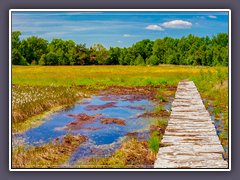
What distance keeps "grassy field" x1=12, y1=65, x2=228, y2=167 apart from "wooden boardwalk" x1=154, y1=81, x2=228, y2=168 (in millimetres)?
231

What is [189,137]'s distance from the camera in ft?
31.8

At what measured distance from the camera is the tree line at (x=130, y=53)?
9.81 metres

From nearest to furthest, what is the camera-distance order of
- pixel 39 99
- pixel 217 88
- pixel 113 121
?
pixel 113 121 → pixel 217 88 → pixel 39 99

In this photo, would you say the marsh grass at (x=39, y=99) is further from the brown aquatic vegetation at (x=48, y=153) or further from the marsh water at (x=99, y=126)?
the brown aquatic vegetation at (x=48, y=153)

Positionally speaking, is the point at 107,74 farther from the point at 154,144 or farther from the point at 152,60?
the point at 154,144

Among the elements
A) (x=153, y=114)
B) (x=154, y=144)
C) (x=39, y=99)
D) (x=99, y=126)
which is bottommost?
(x=154, y=144)

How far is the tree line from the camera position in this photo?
32.2ft

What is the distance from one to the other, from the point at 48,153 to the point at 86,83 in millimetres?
1457

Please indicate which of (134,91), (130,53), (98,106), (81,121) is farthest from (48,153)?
(130,53)

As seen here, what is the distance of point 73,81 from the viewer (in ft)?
33.3

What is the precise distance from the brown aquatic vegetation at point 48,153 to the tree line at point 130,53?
132 centimetres

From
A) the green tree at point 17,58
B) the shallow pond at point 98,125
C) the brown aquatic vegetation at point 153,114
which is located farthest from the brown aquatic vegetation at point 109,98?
the green tree at point 17,58

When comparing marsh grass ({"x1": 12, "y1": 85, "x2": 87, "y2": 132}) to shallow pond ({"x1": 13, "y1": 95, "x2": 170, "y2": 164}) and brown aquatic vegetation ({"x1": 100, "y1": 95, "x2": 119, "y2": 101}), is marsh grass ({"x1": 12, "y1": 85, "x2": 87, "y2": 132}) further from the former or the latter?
brown aquatic vegetation ({"x1": 100, "y1": 95, "x2": 119, "y2": 101})
